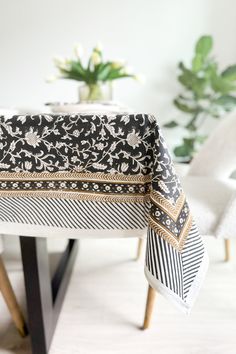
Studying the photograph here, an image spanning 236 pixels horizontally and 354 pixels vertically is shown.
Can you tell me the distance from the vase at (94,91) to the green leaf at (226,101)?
3.65 ft

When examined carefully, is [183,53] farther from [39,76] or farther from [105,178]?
[105,178]

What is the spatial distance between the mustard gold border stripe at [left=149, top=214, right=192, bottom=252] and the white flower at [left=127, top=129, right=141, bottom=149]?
165mm

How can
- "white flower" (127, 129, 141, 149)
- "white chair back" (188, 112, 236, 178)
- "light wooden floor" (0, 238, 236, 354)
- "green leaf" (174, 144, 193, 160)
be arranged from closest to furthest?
"white flower" (127, 129, 141, 149), "light wooden floor" (0, 238, 236, 354), "white chair back" (188, 112, 236, 178), "green leaf" (174, 144, 193, 160)

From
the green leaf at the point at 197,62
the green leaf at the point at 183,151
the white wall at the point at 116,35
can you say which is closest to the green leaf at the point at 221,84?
the green leaf at the point at 197,62

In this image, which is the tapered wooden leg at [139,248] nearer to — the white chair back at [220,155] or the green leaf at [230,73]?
the white chair back at [220,155]

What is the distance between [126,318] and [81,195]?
2.13ft

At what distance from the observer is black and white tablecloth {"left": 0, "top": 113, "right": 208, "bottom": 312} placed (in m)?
0.62

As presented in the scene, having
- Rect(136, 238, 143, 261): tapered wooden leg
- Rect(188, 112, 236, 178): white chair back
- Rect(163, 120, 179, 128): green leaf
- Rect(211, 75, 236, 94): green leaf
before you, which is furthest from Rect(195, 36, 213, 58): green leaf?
Rect(136, 238, 143, 261): tapered wooden leg

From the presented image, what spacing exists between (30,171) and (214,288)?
1015 millimetres

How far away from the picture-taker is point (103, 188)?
0.68 m

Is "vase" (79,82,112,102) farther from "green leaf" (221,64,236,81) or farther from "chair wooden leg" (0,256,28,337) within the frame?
"green leaf" (221,64,236,81)

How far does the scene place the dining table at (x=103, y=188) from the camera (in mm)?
622

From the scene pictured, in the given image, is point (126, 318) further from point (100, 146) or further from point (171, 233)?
point (100, 146)

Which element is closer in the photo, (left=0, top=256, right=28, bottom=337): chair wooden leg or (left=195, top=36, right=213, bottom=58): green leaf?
(left=0, top=256, right=28, bottom=337): chair wooden leg
